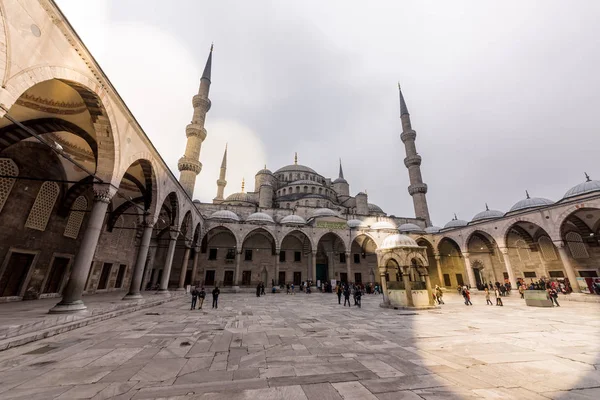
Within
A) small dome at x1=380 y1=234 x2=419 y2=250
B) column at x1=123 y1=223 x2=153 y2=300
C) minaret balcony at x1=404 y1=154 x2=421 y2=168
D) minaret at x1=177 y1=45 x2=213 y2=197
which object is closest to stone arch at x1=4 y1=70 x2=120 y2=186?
column at x1=123 y1=223 x2=153 y2=300

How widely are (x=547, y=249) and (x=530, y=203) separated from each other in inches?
197

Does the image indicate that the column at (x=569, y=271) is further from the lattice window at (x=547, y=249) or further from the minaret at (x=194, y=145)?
the minaret at (x=194, y=145)

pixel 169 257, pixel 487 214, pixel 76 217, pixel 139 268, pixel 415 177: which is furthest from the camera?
pixel 415 177

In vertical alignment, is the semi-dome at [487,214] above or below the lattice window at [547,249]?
above

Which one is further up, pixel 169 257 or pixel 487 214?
pixel 487 214

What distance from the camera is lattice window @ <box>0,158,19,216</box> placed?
948 centimetres

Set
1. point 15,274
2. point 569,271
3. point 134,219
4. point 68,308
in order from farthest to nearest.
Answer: point 134,219
point 569,271
point 15,274
point 68,308

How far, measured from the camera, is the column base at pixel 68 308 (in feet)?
22.9

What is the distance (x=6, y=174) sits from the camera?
966cm

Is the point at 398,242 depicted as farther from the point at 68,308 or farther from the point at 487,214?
the point at 487,214

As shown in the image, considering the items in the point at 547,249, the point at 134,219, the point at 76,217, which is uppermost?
the point at 134,219

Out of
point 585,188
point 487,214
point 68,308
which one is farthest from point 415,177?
point 68,308

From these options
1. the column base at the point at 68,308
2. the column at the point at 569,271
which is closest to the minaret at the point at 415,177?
the column at the point at 569,271

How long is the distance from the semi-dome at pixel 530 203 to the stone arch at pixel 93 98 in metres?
33.0
